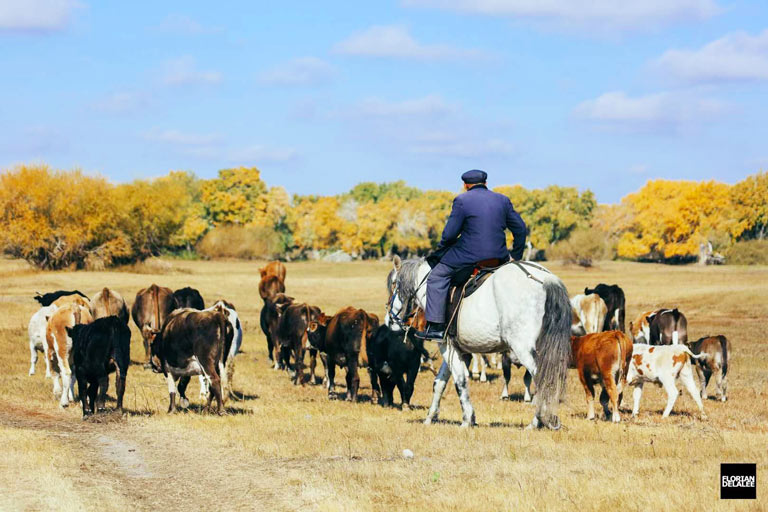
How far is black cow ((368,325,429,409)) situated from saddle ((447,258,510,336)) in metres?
2.74

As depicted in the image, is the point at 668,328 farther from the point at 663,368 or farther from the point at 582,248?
the point at 582,248

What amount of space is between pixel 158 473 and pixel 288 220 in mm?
118738

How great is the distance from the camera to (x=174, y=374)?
48.0ft

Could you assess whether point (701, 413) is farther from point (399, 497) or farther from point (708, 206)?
point (708, 206)

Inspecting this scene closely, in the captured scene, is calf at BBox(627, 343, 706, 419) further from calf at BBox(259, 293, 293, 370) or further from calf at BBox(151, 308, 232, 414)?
calf at BBox(259, 293, 293, 370)

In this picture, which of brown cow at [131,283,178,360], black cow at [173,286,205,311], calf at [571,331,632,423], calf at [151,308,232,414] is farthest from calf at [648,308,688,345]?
black cow at [173,286,205,311]

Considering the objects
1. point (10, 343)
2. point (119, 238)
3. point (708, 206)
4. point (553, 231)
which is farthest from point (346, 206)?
point (10, 343)

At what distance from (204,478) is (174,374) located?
5.34 meters

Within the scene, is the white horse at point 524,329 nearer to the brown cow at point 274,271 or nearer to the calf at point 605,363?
the calf at point 605,363

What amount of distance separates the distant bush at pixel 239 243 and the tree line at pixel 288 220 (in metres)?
0.14

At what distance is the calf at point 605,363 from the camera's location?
13805 mm

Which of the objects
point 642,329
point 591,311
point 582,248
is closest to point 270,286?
point 591,311

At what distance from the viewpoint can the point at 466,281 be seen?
39.6 ft

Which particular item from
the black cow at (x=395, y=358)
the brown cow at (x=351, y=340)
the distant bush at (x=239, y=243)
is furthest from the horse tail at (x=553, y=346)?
the distant bush at (x=239, y=243)
